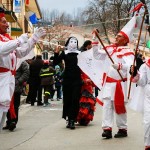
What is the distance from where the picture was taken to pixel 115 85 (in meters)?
9.24

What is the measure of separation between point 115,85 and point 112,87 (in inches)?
2.5

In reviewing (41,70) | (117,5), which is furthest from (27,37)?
(117,5)

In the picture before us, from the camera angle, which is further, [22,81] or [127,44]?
[22,81]

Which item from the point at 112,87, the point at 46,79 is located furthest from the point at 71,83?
the point at 46,79

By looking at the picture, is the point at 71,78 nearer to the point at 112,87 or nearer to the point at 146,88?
the point at 112,87

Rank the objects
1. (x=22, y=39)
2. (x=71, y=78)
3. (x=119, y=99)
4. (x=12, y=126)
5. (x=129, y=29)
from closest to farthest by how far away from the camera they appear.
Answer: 1. (x=22, y=39)
2. (x=129, y=29)
3. (x=119, y=99)
4. (x=12, y=126)
5. (x=71, y=78)

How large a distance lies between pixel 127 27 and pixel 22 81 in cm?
370

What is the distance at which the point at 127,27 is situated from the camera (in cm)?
818

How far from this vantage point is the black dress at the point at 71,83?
36.3ft

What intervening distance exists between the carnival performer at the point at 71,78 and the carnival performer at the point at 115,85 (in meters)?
1.67

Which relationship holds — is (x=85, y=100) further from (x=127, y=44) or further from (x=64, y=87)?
(x=127, y=44)

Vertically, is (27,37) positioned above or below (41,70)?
above

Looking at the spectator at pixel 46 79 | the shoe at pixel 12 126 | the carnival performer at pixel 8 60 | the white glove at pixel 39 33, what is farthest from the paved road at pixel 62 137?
the spectator at pixel 46 79

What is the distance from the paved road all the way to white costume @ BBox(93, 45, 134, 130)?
0.37m
